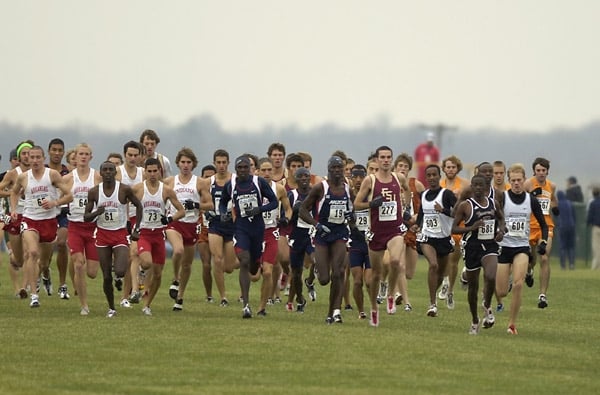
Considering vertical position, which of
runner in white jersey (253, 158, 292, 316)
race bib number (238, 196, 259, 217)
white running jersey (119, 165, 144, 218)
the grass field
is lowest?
the grass field

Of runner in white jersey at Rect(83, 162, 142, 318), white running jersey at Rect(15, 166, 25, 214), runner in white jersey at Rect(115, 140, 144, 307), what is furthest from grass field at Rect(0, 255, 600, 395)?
white running jersey at Rect(15, 166, 25, 214)

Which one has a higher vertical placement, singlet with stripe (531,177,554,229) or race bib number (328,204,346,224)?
singlet with stripe (531,177,554,229)

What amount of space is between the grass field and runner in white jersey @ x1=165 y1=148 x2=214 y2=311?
0.67 meters

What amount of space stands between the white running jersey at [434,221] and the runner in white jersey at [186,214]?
10.4 ft

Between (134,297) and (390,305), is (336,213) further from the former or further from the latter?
(134,297)

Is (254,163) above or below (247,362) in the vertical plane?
above

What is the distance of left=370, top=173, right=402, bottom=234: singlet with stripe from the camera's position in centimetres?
2264

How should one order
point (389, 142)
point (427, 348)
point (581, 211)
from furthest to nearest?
1. point (389, 142)
2. point (581, 211)
3. point (427, 348)

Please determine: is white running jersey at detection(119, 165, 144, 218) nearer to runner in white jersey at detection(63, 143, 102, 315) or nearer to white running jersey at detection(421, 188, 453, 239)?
runner in white jersey at detection(63, 143, 102, 315)

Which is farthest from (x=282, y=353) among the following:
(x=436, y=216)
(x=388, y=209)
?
(x=436, y=216)

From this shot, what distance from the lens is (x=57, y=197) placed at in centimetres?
2462

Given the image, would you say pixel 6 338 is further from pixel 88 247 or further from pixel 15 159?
pixel 15 159

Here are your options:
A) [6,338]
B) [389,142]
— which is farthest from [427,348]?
[389,142]

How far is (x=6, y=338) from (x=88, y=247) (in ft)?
13.3
